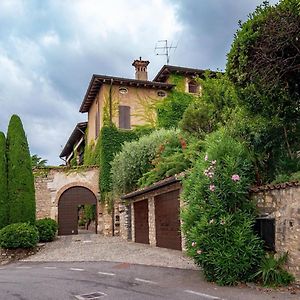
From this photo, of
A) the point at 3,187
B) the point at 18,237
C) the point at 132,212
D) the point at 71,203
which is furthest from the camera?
the point at 71,203

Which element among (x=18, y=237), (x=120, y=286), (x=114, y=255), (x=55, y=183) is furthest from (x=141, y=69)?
(x=120, y=286)

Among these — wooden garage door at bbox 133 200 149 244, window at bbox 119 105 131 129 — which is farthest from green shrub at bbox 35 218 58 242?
window at bbox 119 105 131 129

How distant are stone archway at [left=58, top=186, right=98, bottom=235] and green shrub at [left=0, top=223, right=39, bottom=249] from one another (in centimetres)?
798

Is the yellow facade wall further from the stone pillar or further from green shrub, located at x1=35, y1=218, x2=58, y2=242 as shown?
the stone pillar

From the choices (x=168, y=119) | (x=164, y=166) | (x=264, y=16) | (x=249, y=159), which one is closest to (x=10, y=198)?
(x=164, y=166)

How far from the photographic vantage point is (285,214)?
7.90 metres

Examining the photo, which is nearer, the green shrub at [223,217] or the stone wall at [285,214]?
the stone wall at [285,214]

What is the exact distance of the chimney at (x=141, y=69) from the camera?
27.7m

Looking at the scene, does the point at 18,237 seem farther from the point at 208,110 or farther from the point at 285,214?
the point at 285,214

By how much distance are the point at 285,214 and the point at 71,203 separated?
1895cm

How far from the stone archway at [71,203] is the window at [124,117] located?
4.89 meters

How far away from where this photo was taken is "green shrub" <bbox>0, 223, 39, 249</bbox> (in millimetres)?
16047

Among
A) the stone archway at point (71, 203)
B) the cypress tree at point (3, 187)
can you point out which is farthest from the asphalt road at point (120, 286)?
the stone archway at point (71, 203)

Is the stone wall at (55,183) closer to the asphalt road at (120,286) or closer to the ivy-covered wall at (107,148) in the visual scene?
the ivy-covered wall at (107,148)
